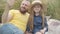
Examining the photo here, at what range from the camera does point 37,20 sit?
2.54 metres

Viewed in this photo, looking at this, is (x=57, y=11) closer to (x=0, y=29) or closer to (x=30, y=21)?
(x=30, y=21)

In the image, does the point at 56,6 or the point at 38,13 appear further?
the point at 56,6

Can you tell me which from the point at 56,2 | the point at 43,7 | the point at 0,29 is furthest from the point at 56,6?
the point at 0,29

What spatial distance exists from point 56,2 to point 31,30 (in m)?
3.04

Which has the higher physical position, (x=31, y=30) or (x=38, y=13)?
(x=38, y=13)

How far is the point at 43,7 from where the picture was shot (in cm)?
253

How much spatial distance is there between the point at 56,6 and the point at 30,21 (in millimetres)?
3058

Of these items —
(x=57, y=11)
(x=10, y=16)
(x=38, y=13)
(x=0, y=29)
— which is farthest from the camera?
(x=57, y=11)

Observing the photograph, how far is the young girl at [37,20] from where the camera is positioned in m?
2.49

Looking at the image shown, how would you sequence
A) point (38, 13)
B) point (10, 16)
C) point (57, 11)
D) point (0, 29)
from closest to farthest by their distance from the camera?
point (0, 29), point (10, 16), point (38, 13), point (57, 11)

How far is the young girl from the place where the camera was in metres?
2.49

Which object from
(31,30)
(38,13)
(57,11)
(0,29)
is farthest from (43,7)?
(57,11)

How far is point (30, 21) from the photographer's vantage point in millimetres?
2494

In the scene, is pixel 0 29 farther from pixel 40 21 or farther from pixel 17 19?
pixel 40 21
